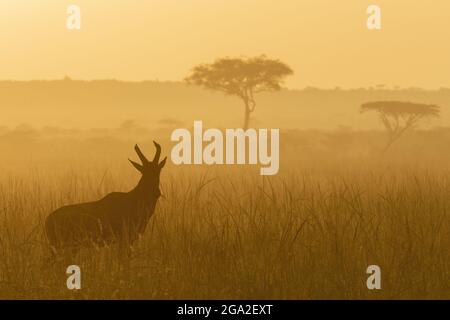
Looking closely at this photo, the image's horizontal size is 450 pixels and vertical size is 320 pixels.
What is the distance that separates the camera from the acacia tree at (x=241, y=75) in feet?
115

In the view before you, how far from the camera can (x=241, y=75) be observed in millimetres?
35031

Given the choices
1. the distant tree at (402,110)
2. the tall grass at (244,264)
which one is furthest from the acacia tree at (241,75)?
the tall grass at (244,264)

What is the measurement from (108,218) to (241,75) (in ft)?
95.7

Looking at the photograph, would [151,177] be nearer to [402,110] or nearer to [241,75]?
[241,75]

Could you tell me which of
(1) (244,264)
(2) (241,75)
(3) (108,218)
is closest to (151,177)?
(3) (108,218)

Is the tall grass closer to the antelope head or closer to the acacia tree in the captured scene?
the antelope head

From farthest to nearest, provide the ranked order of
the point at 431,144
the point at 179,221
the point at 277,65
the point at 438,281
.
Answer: the point at 431,144 < the point at 277,65 < the point at 179,221 < the point at 438,281

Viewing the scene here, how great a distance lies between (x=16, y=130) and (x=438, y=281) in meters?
38.1

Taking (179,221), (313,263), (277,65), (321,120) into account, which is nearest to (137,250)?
(179,221)

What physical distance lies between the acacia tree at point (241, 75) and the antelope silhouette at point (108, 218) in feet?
92.9

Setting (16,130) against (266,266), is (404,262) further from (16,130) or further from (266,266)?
(16,130)

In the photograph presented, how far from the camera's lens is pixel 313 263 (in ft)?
20.6

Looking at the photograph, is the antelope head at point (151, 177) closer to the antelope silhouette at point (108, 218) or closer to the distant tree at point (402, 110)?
the antelope silhouette at point (108, 218)
